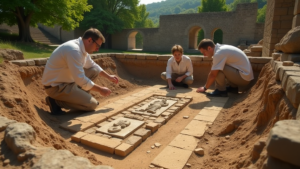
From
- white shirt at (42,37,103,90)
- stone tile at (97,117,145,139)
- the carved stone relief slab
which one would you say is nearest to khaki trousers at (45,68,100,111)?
white shirt at (42,37,103,90)

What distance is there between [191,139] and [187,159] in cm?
50

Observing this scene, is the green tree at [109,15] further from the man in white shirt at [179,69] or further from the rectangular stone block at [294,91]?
the rectangular stone block at [294,91]

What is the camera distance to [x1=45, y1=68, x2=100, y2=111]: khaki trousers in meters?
3.84

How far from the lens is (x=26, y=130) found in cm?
185

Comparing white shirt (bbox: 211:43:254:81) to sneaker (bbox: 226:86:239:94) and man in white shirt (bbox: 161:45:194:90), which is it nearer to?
sneaker (bbox: 226:86:239:94)

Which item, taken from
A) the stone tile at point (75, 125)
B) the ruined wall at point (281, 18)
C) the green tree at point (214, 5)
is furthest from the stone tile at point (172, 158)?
the green tree at point (214, 5)

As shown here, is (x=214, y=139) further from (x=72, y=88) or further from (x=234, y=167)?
(x=72, y=88)

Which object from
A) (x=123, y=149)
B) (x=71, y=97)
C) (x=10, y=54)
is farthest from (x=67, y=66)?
(x=123, y=149)

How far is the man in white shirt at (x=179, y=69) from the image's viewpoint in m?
5.73

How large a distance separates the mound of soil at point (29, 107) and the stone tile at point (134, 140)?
549 mm

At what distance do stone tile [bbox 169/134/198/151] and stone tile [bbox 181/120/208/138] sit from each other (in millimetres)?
110

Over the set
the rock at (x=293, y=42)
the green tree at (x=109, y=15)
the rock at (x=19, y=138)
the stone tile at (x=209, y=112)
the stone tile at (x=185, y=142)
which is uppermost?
the green tree at (x=109, y=15)

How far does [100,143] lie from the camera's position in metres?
2.89

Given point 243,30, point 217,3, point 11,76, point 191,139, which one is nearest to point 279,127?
point 191,139
